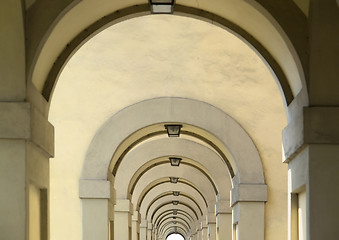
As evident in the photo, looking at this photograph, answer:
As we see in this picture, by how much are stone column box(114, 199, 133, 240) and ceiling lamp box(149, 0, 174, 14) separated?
33.2 ft

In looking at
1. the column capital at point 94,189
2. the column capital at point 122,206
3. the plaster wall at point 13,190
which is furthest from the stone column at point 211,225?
the plaster wall at point 13,190

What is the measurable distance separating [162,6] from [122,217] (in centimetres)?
1064

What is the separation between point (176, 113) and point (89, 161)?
1946mm

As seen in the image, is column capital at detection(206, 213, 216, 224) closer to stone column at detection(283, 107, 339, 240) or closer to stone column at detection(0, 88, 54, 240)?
stone column at detection(283, 107, 339, 240)

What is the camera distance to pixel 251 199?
1242 cm

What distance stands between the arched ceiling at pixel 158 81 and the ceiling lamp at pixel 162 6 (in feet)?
9.38

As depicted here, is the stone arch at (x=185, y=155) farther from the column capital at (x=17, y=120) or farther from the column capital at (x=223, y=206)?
the column capital at (x=17, y=120)

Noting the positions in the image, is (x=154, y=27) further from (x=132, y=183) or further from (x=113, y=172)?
(x=132, y=183)

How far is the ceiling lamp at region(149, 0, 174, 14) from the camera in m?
7.69

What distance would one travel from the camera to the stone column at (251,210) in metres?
12.2

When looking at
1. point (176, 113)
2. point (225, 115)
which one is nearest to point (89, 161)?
point (176, 113)

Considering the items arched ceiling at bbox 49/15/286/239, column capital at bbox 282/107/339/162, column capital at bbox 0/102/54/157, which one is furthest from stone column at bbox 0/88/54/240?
arched ceiling at bbox 49/15/286/239

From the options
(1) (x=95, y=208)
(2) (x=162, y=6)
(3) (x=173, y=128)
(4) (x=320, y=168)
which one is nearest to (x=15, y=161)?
(2) (x=162, y=6)

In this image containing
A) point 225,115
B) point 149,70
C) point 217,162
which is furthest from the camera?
→ point 217,162
